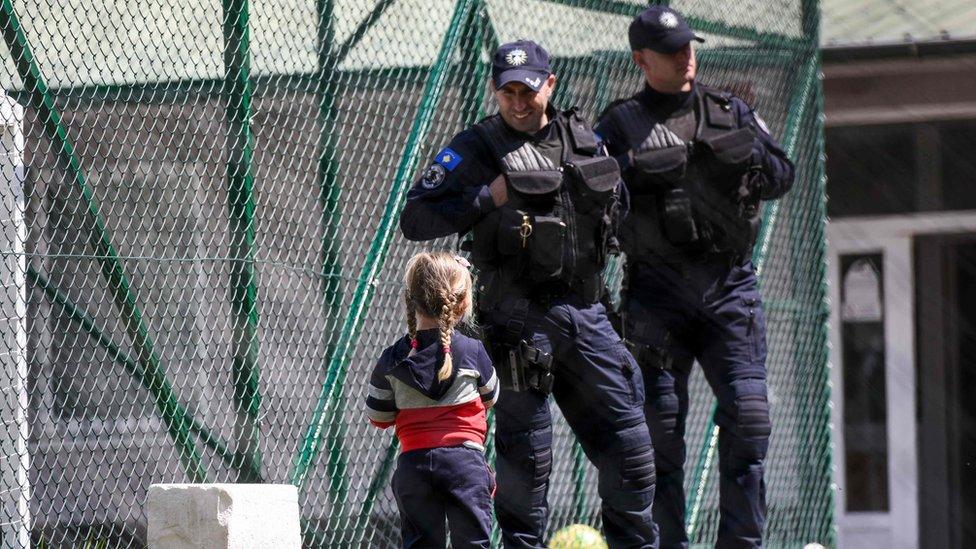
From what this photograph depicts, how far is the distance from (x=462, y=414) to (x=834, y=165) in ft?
24.9

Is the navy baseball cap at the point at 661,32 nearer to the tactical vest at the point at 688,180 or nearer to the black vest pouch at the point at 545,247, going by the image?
the tactical vest at the point at 688,180

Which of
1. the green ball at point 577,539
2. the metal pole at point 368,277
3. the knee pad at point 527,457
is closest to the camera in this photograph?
the knee pad at point 527,457

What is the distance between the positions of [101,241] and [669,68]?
213cm

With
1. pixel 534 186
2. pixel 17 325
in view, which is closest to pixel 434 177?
pixel 534 186

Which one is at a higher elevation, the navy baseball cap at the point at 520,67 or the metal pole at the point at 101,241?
A: the navy baseball cap at the point at 520,67

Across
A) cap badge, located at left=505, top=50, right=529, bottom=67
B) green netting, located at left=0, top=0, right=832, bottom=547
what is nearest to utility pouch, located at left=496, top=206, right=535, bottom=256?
cap badge, located at left=505, top=50, right=529, bottom=67

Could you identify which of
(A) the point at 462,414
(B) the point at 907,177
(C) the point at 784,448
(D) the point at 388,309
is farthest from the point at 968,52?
(A) the point at 462,414

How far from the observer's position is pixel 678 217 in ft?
16.8

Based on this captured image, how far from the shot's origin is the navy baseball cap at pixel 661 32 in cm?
504

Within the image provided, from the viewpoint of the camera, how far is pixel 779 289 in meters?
8.24

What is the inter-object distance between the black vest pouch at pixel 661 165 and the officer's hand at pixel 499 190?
65 cm

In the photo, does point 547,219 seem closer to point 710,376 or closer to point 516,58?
point 516,58

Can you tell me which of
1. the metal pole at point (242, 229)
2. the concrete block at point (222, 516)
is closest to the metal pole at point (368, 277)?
the metal pole at point (242, 229)

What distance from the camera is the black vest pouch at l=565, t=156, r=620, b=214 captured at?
15.4 ft
